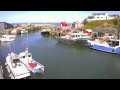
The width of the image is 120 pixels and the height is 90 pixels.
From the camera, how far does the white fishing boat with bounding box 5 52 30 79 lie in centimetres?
279

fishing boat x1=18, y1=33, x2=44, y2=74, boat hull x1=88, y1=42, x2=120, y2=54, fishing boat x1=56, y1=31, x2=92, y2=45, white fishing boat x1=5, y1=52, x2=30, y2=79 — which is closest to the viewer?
white fishing boat x1=5, y1=52, x2=30, y2=79

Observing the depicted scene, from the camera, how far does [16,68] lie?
3051 millimetres

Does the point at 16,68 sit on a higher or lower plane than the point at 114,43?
lower

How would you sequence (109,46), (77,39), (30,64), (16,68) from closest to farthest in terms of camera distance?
(16,68) < (30,64) < (109,46) < (77,39)

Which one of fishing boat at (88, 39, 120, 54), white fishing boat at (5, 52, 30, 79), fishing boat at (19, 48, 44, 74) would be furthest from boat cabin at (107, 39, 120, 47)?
white fishing boat at (5, 52, 30, 79)

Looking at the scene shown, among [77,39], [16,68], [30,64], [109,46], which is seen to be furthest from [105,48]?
[16,68]

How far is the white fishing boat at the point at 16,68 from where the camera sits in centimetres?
279

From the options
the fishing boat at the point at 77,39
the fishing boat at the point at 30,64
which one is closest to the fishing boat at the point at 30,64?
the fishing boat at the point at 30,64

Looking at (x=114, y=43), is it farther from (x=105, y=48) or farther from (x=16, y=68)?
(x=16, y=68)

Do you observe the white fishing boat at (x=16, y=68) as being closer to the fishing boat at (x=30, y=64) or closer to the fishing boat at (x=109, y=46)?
the fishing boat at (x=30, y=64)

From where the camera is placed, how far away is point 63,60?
4.11 meters

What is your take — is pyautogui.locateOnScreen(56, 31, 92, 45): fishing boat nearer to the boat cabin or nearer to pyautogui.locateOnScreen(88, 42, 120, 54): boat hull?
pyautogui.locateOnScreen(88, 42, 120, 54): boat hull
